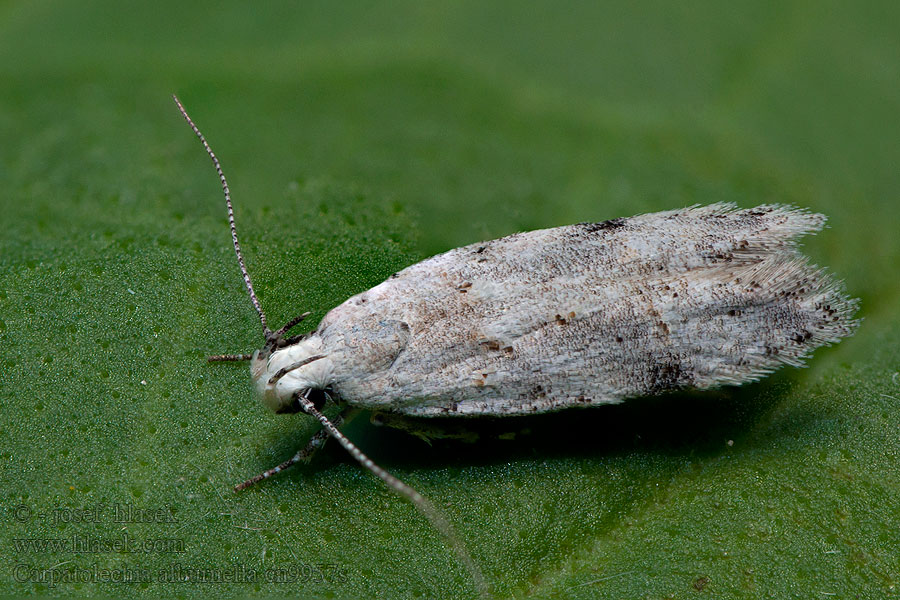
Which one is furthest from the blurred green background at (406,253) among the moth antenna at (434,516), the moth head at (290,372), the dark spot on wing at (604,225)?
the dark spot on wing at (604,225)

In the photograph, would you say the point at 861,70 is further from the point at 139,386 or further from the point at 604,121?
the point at 139,386

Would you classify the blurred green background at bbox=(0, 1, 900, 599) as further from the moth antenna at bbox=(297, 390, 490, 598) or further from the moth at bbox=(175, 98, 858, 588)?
the moth at bbox=(175, 98, 858, 588)

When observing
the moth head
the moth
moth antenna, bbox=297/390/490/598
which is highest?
the moth

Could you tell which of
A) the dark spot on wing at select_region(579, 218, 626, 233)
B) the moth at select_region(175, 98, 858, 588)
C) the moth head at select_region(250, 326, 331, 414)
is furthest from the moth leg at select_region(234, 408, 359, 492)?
the dark spot on wing at select_region(579, 218, 626, 233)

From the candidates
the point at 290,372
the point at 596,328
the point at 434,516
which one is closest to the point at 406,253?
the point at 290,372

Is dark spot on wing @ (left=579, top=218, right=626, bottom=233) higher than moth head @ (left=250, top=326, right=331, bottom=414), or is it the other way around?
dark spot on wing @ (left=579, top=218, right=626, bottom=233)

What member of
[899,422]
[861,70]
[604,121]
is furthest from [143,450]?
[861,70]

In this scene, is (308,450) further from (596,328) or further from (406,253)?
(596,328)

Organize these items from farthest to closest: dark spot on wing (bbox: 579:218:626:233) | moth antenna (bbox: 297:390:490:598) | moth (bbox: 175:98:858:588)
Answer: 1. dark spot on wing (bbox: 579:218:626:233)
2. moth (bbox: 175:98:858:588)
3. moth antenna (bbox: 297:390:490:598)
